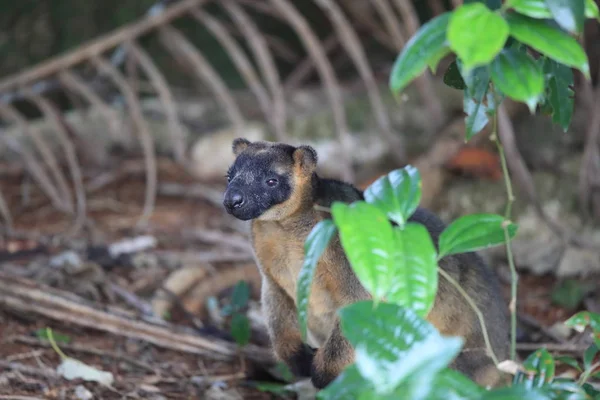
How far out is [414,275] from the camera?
223 centimetres

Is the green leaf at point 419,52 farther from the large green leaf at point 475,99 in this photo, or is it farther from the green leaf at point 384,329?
the green leaf at point 384,329

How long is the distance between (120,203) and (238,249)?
1.35 meters

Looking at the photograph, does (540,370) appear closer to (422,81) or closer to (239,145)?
(239,145)

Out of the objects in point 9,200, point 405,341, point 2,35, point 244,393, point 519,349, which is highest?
point 2,35

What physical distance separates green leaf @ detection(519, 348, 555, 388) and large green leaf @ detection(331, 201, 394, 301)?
72 centimetres

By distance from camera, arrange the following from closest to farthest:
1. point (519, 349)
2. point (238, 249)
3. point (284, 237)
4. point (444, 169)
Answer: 1. point (284, 237)
2. point (519, 349)
3. point (238, 249)
4. point (444, 169)

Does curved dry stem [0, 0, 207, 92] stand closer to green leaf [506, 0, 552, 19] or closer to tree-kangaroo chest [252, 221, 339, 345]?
tree-kangaroo chest [252, 221, 339, 345]

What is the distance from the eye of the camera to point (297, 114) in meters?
7.57

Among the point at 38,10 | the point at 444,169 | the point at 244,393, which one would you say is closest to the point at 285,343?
the point at 244,393

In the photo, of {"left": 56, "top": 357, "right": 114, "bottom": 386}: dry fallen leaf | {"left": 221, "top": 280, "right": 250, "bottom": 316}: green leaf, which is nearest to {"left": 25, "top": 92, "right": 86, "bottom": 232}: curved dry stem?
{"left": 221, "top": 280, "right": 250, "bottom": 316}: green leaf

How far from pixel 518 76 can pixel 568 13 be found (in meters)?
0.22

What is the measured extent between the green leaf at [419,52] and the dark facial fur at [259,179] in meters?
1.50

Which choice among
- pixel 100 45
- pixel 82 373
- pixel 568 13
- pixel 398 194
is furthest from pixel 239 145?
pixel 100 45

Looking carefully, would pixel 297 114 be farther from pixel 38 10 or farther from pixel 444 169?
pixel 38 10
